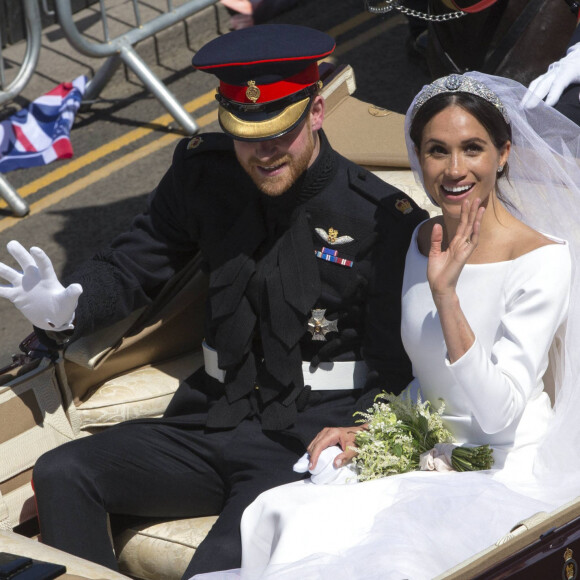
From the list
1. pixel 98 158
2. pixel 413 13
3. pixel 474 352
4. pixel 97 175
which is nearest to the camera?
pixel 474 352

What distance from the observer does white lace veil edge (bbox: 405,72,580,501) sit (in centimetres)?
274

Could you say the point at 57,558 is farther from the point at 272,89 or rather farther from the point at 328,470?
the point at 272,89

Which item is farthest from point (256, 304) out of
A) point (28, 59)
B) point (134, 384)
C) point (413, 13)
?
point (28, 59)

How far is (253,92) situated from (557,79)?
1.16 m

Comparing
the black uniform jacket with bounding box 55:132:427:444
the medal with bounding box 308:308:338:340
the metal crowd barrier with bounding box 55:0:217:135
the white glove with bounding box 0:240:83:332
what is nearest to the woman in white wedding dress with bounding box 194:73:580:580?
the black uniform jacket with bounding box 55:132:427:444

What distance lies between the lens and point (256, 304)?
3219 mm

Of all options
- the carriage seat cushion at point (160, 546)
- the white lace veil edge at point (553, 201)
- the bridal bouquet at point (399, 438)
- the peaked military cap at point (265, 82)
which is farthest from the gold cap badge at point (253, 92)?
the carriage seat cushion at point (160, 546)

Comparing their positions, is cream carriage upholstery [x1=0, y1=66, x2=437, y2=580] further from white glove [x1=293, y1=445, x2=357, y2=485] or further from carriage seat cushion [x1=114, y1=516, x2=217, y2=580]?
white glove [x1=293, y1=445, x2=357, y2=485]

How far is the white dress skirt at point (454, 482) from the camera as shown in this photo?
247 centimetres

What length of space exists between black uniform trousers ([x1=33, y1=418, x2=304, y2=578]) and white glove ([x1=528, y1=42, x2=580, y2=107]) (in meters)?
1.44

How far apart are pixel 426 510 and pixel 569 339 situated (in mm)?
611

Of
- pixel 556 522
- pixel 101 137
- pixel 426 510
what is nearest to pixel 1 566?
pixel 426 510

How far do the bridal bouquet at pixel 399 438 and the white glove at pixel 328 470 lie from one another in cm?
3

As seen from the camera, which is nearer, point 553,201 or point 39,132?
point 553,201
